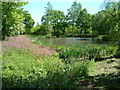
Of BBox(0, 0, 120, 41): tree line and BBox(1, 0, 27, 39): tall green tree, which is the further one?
BBox(0, 0, 120, 41): tree line

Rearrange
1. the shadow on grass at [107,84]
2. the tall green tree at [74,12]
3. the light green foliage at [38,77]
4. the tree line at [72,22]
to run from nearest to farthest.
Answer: the light green foliage at [38,77] < the shadow on grass at [107,84] < the tree line at [72,22] < the tall green tree at [74,12]

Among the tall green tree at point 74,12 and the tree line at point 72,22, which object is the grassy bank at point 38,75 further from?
the tall green tree at point 74,12

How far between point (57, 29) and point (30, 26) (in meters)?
10.1

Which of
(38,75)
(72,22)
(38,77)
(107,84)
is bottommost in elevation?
(107,84)

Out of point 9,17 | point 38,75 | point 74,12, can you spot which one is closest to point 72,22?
point 74,12

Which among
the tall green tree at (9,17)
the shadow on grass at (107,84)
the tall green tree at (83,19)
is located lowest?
the shadow on grass at (107,84)

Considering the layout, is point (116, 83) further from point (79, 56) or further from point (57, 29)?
point (57, 29)

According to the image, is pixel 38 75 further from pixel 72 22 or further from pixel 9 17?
pixel 72 22

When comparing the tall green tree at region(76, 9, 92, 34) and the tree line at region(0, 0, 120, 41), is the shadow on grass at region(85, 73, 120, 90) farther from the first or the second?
the tall green tree at region(76, 9, 92, 34)

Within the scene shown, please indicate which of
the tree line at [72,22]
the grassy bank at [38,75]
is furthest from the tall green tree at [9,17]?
the tree line at [72,22]

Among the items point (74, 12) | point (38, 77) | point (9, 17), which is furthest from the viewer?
point (74, 12)

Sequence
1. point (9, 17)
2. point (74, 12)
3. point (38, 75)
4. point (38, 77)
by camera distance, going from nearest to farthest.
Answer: point (38, 77), point (38, 75), point (9, 17), point (74, 12)

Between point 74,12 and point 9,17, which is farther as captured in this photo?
point 74,12

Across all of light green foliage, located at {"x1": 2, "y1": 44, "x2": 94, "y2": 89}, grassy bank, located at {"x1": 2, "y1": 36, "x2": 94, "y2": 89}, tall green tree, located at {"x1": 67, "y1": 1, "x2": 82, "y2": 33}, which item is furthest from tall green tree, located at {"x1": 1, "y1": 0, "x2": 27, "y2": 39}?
tall green tree, located at {"x1": 67, "y1": 1, "x2": 82, "y2": 33}
